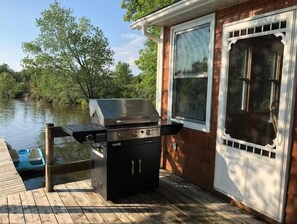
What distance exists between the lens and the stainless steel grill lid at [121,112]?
2859 millimetres

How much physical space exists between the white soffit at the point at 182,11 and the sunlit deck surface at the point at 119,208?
239 centimetres

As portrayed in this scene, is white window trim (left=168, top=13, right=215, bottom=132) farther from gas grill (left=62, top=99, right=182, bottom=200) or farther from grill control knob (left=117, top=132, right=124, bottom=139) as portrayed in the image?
grill control knob (left=117, top=132, right=124, bottom=139)

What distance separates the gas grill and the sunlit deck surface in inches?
6.9

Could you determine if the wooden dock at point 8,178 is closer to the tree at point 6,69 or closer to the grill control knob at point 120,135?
the grill control knob at point 120,135

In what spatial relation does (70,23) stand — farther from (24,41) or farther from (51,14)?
(24,41)

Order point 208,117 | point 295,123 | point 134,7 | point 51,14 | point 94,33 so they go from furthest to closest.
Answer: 1. point 94,33
2. point 51,14
3. point 134,7
4. point 208,117
5. point 295,123

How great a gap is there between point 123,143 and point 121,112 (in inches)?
15.0

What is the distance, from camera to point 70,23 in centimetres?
1775

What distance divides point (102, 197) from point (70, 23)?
17.4m

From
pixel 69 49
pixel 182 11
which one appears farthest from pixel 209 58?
pixel 69 49

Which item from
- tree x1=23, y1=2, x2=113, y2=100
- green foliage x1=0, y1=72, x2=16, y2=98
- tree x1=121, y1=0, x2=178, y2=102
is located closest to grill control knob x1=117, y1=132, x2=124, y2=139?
tree x1=121, y1=0, x2=178, y2=102

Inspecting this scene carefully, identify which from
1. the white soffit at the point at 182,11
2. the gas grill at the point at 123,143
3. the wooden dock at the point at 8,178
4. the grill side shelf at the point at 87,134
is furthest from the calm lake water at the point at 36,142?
the white soffit at the point at 182,11

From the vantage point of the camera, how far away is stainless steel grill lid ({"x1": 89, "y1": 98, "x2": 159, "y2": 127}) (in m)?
2.86

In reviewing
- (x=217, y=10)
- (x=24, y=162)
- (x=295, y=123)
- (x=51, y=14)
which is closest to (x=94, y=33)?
(x=51, y=14)
